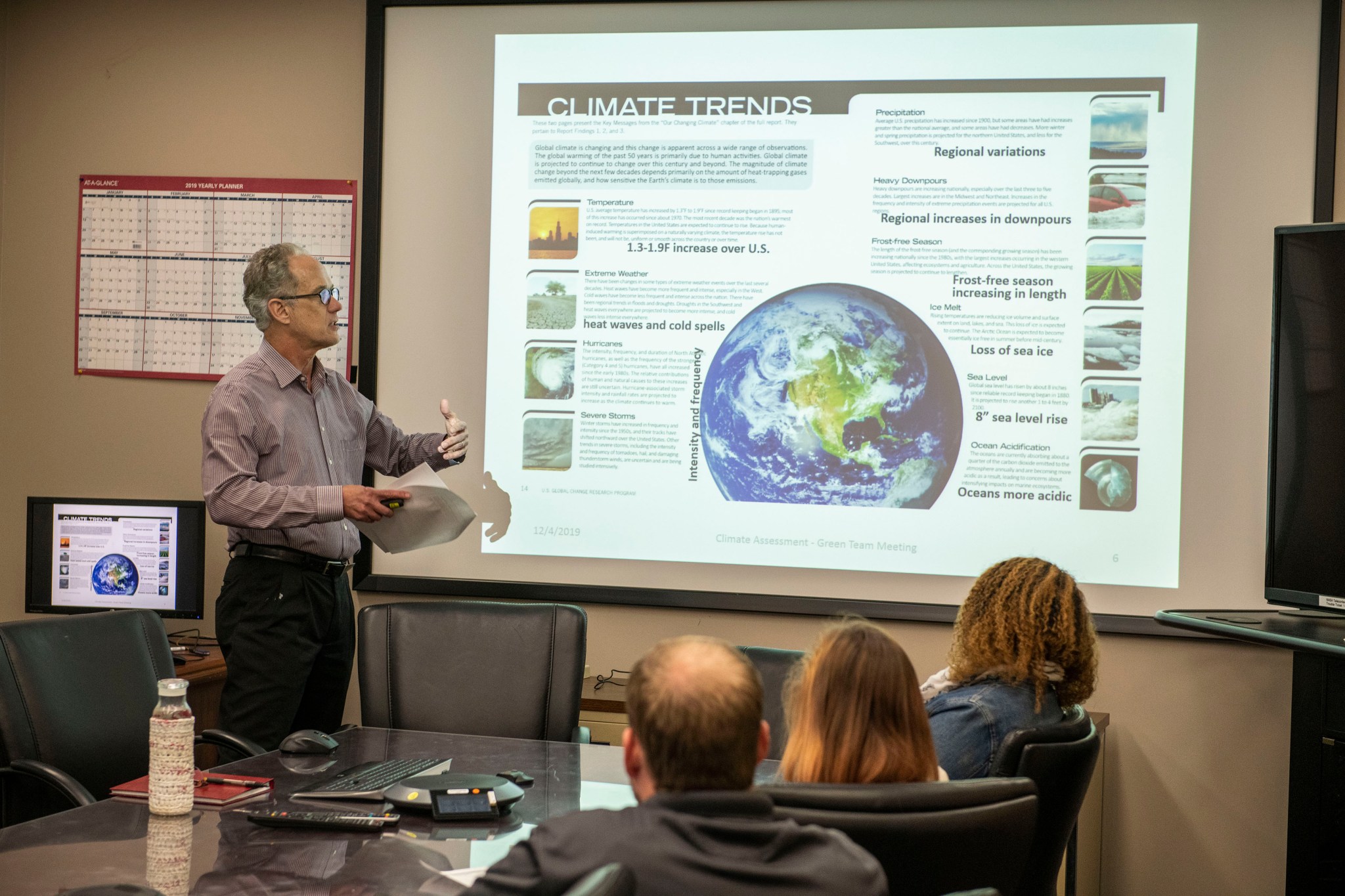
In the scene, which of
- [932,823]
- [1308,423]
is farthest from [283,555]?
[1308,423]

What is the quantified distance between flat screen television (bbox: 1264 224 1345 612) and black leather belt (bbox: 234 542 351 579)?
8.55 feet

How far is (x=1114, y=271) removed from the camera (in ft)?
11.0

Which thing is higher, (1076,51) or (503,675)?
(1076,51)

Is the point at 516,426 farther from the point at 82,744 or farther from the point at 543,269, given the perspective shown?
the point at 82,744

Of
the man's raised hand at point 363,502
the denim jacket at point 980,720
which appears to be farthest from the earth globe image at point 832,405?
the denim jacket at point 980,720

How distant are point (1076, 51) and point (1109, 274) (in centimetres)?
68

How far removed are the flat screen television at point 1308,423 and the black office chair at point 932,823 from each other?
198 cm

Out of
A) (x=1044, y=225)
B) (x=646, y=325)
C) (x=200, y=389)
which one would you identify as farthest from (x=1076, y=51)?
(x=200, y=389)

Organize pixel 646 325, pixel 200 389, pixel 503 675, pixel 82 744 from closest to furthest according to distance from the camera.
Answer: pixel 82 744
pixel 503 675
pixel 646 325
pixel 200 389

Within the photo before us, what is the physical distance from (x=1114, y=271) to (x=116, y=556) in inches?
128

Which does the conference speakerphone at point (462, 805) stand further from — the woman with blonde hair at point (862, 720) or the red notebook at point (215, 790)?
the woman with blonde hair at point (862, 720)

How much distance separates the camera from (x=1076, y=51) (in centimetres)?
335

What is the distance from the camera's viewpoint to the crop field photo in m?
3.33

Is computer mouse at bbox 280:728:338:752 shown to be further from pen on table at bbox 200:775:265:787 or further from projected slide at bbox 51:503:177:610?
projected slide at bbox 51:503:177:610
